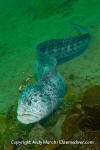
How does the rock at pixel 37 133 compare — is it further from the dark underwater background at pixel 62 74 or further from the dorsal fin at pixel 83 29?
the dorsal fin at pixel 83 29

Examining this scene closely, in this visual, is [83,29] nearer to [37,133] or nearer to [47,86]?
[47,86]

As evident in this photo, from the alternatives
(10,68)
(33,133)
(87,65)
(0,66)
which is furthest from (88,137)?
(0,66)

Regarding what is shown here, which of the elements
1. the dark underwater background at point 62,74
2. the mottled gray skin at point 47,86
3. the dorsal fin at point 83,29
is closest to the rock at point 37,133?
the dark underwater background at point 62,74

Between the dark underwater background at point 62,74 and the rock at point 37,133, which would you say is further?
the rock at point 37,133

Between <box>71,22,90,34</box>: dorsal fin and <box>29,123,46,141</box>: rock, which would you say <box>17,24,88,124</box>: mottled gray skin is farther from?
<box>71,22,90,34</box>: dorsal fin

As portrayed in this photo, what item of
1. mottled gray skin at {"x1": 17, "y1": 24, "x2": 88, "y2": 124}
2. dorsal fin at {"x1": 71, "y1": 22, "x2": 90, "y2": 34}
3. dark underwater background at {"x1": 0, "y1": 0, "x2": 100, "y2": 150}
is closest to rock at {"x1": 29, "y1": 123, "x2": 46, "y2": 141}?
dark underwater background at {"x1": 0, "y1": 0, "x2": 100, "y2": 150}

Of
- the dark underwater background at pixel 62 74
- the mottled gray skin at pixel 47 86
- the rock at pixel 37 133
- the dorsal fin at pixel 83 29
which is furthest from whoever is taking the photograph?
the dorsal fin at pixel 83 29

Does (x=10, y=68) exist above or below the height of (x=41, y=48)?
below

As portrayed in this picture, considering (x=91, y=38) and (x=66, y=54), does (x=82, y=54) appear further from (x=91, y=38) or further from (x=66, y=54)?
(x=91, y=38)

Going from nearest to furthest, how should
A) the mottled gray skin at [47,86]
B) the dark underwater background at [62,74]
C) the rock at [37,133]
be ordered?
the dark underwater background at [62,74] < the rock at [37,133] < the mottled gray skin at [47,86]
